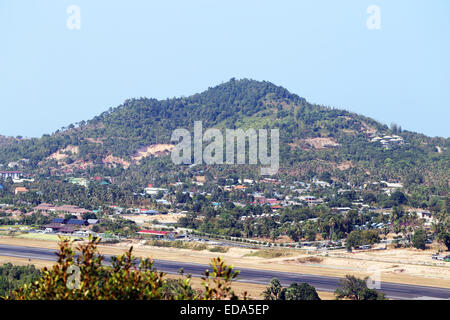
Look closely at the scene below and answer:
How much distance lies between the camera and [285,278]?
4584cm

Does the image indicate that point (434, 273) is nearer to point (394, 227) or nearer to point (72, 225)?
point (394, 227)

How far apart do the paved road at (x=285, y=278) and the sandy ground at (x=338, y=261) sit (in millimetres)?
1810

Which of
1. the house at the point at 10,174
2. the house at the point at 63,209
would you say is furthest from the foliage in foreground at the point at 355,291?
the house at the point at 10,174

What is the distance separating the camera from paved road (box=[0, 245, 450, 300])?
134 ft

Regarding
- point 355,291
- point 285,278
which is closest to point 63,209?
point 285,278

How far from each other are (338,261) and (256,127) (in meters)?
105

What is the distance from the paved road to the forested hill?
65815mm

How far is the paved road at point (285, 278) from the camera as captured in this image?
41.0 meters

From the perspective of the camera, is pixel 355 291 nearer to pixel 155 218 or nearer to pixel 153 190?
pixel 155 218

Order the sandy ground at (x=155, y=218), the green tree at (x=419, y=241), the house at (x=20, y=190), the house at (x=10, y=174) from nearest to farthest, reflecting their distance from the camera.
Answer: the green tree at (x=419, y=241), the sandy ground at (x=155, y=218), the house at (x=20, y=190), the house at (x=10, y=174)

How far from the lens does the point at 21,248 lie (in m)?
57.2

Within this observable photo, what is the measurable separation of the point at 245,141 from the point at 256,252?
82.2 metres

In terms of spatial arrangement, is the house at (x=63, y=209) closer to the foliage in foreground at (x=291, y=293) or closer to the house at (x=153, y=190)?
the house at (x=153, y=190)
